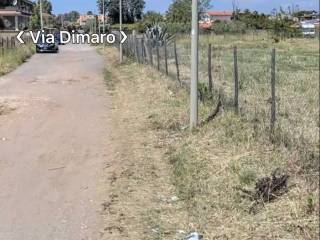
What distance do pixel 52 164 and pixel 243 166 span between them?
290 cm

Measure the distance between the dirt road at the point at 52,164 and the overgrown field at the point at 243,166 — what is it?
2.31 ft

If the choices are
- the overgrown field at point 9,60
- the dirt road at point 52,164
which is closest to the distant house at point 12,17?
the overgrown field at point 9,60

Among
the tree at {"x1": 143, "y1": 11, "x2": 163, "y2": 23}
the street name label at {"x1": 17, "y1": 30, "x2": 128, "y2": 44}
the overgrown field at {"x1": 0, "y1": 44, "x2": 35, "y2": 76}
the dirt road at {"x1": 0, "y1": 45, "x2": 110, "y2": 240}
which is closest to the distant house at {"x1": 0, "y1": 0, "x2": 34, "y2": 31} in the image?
the tree at {"x1": 143, "y1": 11, "x2": 163, "y2": 23}

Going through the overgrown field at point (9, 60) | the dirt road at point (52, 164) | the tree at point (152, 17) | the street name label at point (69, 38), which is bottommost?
the dirt road at point (52, 164)

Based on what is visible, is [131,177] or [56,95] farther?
[56,95]

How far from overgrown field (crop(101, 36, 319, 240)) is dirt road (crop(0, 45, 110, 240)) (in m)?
0.70

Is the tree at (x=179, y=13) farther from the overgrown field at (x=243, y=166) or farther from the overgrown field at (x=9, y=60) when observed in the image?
the overgrown field at (x=243, y=166)

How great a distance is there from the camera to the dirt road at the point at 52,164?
586 centimetres

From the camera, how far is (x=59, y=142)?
10188 mm

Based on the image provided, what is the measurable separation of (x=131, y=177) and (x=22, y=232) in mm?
2263

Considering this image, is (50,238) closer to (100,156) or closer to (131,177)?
(131,177)

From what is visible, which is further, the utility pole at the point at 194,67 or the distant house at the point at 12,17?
the distant house at the point at 12,17

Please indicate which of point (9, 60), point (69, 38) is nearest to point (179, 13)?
point (69, 38)

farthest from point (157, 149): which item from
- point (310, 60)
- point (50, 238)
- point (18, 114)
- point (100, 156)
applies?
point (310, 60)
